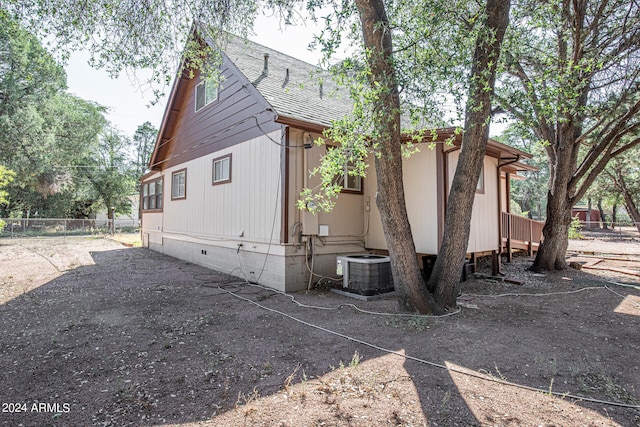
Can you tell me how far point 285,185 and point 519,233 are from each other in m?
8.25

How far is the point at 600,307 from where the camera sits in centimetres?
534

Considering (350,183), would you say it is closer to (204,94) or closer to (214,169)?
(214,169)

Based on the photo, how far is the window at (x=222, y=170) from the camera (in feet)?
27.8

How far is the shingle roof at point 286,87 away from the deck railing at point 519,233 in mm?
5527

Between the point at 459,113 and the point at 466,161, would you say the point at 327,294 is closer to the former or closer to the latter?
the point at 466,161

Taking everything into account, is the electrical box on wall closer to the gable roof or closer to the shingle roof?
the gable roof

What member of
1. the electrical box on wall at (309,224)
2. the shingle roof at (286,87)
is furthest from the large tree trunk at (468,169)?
the electrical box on wall at (309,224)

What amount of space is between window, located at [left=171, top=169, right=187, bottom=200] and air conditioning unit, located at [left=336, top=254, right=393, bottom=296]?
6.49 metres

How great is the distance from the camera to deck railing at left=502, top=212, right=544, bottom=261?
9.61 meters

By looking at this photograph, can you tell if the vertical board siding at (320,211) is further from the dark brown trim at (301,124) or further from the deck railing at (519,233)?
the deck railing at (519,233)

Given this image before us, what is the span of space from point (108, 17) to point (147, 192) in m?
10.3

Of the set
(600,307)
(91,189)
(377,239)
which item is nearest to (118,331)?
(377,239)

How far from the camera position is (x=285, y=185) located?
6.43 m

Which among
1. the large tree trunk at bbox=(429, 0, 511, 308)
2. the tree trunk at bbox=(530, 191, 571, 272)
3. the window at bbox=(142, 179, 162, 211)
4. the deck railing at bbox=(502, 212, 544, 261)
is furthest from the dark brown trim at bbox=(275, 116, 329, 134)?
the window at bbox=(142, 179, 162, 211)
